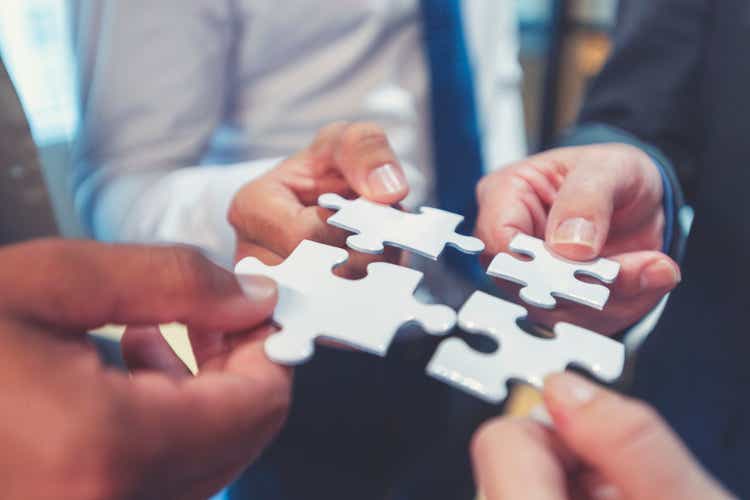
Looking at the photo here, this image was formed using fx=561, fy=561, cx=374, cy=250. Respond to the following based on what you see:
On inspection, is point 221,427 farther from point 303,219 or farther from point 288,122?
point 288,122

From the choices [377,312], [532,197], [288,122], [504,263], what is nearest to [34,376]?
[377,312]

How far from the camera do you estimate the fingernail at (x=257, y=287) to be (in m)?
0.43

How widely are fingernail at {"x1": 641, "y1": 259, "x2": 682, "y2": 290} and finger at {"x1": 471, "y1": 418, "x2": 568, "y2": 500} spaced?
247 mm

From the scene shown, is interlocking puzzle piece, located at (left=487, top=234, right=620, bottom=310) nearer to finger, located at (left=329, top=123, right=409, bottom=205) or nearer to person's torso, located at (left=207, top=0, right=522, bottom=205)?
finger, located at (left=329, top=123, right=409, bottom=205)

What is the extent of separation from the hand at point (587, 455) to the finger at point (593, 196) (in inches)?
7.6

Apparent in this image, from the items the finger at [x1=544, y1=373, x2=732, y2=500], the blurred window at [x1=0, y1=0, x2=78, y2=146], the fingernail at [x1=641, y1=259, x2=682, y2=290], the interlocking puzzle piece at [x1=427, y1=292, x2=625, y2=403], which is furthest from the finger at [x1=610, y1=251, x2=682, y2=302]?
the blurred window at [x1=0, y1=0, x2=78, y2=146]

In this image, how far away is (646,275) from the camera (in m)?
0.55

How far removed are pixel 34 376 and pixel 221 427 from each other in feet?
0.38

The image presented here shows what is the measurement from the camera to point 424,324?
45 centimetres

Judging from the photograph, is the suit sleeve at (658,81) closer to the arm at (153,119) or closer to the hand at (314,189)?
the hand at (314,189)

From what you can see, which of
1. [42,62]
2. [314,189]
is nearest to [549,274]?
[314,189]

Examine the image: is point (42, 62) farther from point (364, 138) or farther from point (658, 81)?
point (658, 81)

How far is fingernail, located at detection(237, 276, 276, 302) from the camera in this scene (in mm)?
435

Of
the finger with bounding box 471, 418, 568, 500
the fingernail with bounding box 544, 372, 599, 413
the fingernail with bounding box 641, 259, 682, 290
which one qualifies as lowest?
the fingernail with bounding box 641, 259, 682, 290
